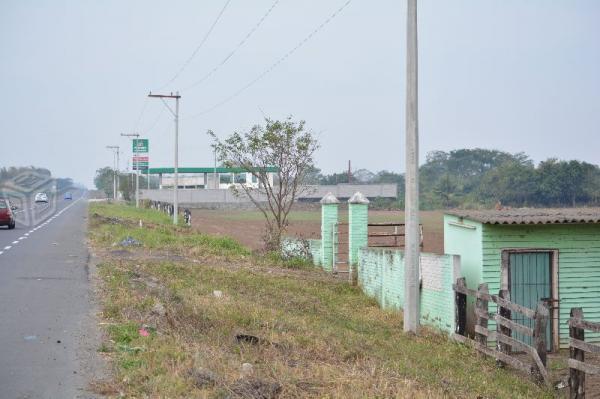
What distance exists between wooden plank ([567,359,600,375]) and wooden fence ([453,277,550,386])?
693 millimetres

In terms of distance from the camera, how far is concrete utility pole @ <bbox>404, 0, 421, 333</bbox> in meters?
13.2

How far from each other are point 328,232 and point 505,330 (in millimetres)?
11737

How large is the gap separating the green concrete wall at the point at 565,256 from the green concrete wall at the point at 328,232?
30.4ft

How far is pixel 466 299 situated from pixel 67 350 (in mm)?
7575

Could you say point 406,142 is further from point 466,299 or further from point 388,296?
point 388,296

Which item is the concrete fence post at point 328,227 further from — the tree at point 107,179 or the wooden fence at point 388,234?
the tree at point 107,179

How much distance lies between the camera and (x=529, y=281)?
47.5ft

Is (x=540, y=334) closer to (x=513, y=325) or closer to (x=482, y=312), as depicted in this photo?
(x=513, y=325)

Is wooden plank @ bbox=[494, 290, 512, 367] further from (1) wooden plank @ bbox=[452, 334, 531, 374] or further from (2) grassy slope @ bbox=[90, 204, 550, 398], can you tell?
(2) grassy slope @ bbox=[90, 204, 550, 398]

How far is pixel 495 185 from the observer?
2603 inches

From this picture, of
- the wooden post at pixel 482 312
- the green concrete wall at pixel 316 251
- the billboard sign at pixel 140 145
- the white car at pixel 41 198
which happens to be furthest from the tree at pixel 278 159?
the white car at pixel 41 198

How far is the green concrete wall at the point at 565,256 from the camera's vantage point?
46.6 ft

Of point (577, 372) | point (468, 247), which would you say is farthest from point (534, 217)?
point (577, 372)

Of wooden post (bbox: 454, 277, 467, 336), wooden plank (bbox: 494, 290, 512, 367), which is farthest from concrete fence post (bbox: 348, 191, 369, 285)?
wooden plank (bbox: 494, 290, 512, 367)
